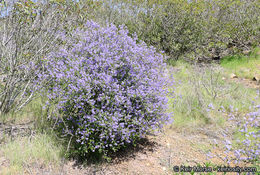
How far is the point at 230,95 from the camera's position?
5.50 m

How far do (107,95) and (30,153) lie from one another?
127 cm

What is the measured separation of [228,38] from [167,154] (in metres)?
7.50

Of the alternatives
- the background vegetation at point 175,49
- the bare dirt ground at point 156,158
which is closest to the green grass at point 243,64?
the background vegetation at point 175,49

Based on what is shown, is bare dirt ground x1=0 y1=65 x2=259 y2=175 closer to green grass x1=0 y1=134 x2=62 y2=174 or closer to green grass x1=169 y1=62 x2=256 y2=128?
green grass x1=0 y1=134 x2=62 y2=174

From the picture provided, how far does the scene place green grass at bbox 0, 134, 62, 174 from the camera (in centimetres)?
294

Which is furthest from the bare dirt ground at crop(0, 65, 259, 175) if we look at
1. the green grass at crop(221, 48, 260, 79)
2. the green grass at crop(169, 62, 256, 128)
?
the green grass at crop(221, 48, 260, 79)

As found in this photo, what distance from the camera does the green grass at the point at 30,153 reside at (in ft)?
9.64

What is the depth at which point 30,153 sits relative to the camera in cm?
307

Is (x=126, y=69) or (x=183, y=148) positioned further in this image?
(x=183, y=148)

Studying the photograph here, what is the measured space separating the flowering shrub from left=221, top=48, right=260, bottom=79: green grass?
17.4 ft

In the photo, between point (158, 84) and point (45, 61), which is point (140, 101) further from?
point (45, 61)

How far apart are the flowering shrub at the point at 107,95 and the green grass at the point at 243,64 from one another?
5290 mm

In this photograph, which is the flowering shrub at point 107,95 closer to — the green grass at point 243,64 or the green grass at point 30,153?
the green grass at point 30,153

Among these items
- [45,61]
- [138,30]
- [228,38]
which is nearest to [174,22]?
[138,30]
